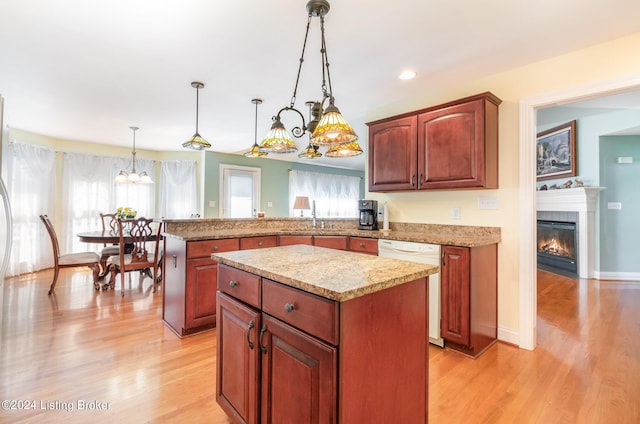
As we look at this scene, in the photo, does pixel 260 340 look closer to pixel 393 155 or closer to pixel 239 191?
pixel 393 155

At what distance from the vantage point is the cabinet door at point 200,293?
2592 millimetres

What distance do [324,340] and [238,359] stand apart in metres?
0.61

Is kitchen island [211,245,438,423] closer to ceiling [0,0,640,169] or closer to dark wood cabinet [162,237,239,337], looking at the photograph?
dark wood cabinet [162,237,239,337]

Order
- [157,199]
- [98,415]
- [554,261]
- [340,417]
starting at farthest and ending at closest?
1. [157,199]
2. [554,261]
3. [98,415]
4. [340,417]

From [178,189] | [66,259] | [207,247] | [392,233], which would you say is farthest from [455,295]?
A: [178,189]

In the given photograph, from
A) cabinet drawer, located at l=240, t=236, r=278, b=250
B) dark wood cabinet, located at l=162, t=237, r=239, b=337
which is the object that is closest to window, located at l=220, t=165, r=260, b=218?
cabinet drawer, located at l=240, t=236, r=278, b=250

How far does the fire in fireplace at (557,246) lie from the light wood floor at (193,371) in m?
1.91

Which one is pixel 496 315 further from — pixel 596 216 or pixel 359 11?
pixel 596 216

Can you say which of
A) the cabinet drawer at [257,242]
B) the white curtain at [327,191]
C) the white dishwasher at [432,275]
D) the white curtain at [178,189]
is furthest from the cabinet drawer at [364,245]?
the white curtain at [178,189]

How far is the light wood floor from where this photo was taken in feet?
5.43

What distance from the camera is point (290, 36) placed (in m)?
2.09

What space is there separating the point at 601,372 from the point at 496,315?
0.71m

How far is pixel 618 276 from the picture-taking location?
466 centimetres

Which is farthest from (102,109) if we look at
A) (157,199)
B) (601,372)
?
(601,372)
